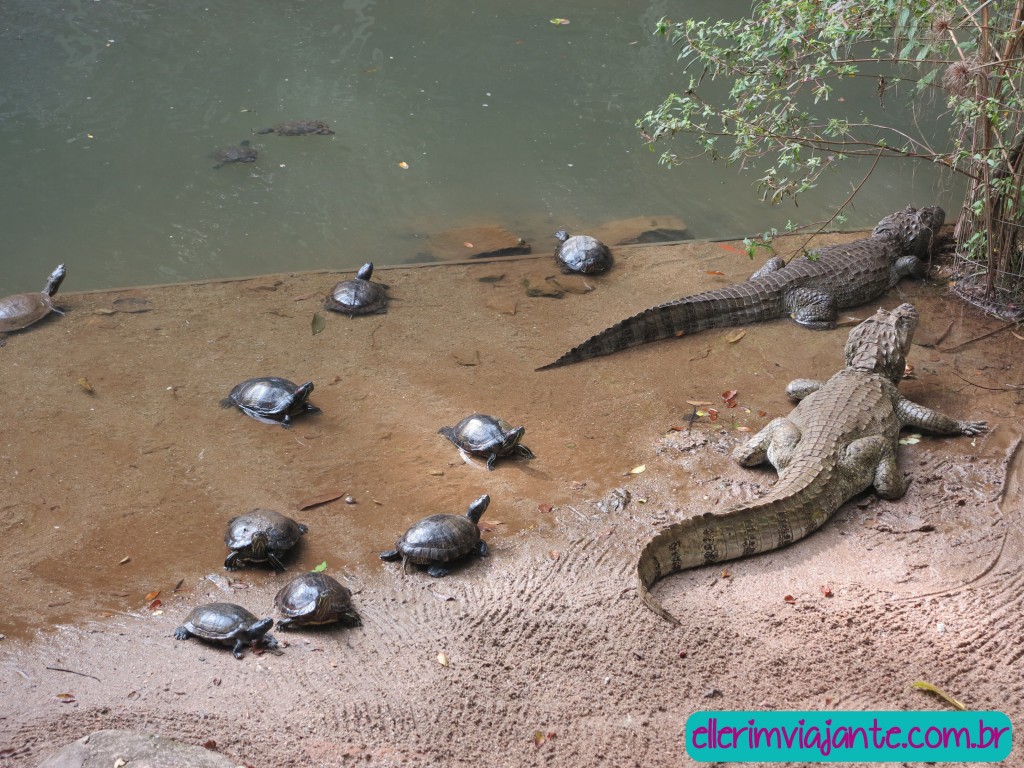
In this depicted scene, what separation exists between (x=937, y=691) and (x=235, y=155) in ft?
32.3

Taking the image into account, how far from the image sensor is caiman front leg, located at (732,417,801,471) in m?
5.62

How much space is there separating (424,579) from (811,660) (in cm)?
214

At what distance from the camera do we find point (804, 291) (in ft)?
25.8

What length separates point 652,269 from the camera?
879 cm

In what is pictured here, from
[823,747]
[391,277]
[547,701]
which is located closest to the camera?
[823,747]

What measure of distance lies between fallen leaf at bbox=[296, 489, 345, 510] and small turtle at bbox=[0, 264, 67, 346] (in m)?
3.83

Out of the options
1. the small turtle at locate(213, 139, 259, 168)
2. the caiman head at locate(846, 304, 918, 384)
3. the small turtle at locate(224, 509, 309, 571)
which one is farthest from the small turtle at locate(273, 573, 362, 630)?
the small turtle at locate(213, 139, 259, 168)

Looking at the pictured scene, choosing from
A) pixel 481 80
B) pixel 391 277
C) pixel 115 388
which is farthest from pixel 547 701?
pixel 481 80

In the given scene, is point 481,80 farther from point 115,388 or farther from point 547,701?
point 547,701

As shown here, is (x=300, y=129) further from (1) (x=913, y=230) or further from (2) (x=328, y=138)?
(1) (x=913, y=230)

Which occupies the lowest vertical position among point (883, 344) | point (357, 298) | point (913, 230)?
point (357, 298)

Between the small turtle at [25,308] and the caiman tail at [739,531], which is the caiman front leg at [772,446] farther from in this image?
the small turtle at [25,308]

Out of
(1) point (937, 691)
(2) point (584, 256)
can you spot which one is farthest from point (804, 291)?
(1) point (937, 691)

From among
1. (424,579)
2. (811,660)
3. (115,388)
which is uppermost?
(811,660)
